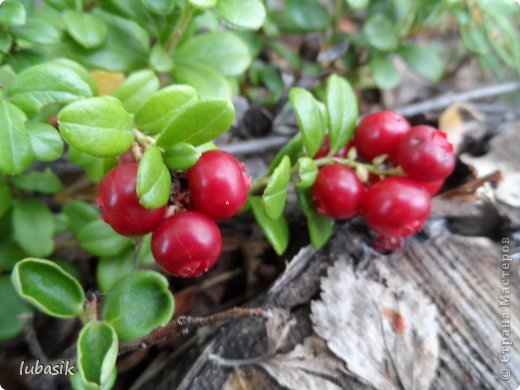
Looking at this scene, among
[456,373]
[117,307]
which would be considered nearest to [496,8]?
[456,373]

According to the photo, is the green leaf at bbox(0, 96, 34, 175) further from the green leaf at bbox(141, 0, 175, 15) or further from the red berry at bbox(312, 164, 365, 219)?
the red berry at bbox(312, 164, 365, 219)

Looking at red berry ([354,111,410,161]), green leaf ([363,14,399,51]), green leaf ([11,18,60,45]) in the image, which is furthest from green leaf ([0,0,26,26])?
green leaf ([363,14,399,51])

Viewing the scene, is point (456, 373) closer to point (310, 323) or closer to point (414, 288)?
point (414, 288)

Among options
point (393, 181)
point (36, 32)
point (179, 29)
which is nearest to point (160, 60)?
point (179, 29)

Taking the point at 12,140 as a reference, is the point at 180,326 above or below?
below

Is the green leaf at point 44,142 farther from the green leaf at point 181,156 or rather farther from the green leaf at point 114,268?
the green leaf at point 114,268

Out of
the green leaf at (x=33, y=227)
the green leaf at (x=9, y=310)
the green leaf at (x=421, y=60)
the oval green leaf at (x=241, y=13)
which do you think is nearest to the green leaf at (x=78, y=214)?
the green leaf at (x=33, y=227)

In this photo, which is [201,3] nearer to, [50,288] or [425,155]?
[425,155]
